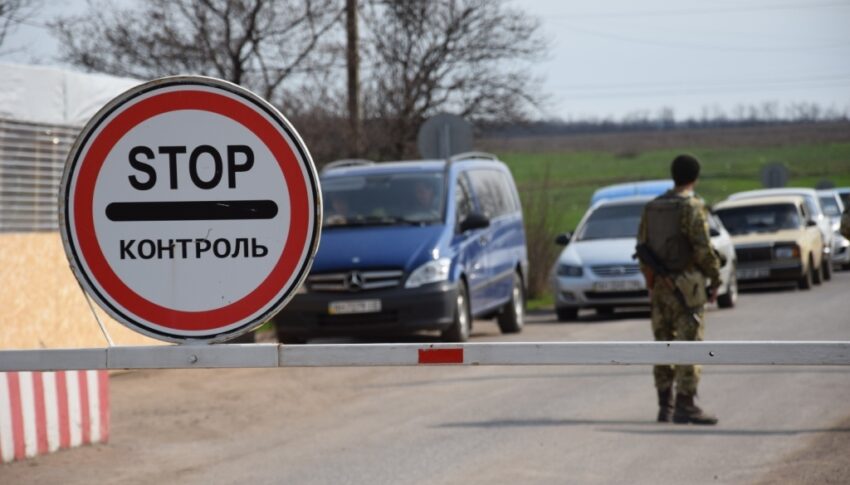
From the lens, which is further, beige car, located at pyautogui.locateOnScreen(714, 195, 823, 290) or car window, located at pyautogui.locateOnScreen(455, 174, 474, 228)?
beige car, located at pyautogui.locateOnScreen(714, 195, 823, 290)

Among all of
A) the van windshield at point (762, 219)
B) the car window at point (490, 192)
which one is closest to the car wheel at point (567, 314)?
the car window at point (490, 192)

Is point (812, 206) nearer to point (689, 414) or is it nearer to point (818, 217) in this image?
point (818, 217)

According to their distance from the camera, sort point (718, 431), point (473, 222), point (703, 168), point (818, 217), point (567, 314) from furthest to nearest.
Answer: point (703, 168) → point (818, 217) → point (567, 314) → point (473, 222) → point (718, 431)

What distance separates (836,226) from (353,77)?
1493 cm

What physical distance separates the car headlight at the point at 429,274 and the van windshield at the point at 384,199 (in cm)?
83

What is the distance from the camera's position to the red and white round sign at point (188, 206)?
3701 mm

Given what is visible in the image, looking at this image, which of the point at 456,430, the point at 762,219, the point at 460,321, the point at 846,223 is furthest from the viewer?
the point at 762,219

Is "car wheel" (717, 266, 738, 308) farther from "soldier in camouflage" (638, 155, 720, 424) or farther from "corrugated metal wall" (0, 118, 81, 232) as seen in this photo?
"soldier in camouflage" (638, 155, 720, 424)

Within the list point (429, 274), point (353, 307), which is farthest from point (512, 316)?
point (353, 307)

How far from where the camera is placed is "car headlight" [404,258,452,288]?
14.6 m

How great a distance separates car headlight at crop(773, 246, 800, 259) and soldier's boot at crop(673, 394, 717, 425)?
1678 centimetres

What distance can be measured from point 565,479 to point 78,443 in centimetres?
333

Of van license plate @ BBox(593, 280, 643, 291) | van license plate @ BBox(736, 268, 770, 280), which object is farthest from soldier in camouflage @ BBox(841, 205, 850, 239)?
van license plate @ BBox(736, 268, 770, 280)

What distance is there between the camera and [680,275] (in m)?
9.44
